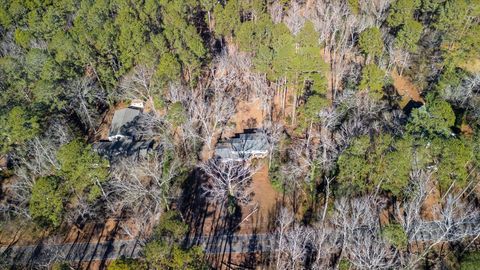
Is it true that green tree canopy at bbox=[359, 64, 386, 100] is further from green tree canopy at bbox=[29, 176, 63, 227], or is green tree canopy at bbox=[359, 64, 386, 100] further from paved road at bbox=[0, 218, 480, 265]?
green tree canopy at bbox=[29, 176, 63, 227]

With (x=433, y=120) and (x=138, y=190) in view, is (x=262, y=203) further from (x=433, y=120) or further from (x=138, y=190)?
(x=433, y=120)

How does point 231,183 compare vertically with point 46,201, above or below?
below

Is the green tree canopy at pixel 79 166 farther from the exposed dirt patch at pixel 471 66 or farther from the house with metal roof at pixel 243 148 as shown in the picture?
the exposed dirt patch at pixel 471 66

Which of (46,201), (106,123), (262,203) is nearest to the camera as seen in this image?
(46,201)

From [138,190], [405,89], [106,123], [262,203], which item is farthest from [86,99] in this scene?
[405,89]

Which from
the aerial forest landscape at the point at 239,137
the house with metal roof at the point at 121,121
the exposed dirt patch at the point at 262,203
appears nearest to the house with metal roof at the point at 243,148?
the aerial forest landscape at the point at 239,137

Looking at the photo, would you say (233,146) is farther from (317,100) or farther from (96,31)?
(96,31)
